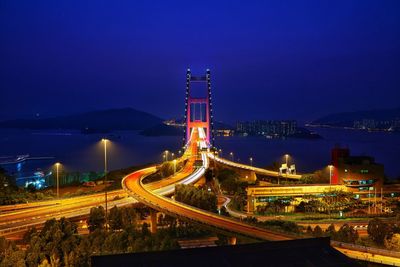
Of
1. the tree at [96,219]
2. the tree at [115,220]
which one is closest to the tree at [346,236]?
the tree at [115,220]

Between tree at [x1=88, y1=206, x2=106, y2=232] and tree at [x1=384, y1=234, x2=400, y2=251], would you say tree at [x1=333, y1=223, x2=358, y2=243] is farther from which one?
tree at [x1=88, y1=206, x2=106, y2=232]

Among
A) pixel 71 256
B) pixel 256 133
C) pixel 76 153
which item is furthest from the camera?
pixel 256 133

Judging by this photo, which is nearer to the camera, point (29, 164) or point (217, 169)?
point (217, 169)

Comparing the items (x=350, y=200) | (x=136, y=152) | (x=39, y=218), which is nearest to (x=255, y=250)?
(x=39, y=218)

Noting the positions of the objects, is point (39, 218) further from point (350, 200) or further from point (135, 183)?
point (350, 200)

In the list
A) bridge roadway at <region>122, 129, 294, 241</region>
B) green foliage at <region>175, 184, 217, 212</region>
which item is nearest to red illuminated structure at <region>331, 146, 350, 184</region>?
green foliage at <region>175, 184, 217, 212</region>

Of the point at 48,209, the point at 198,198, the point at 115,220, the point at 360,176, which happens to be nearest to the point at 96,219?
the point at 115,220

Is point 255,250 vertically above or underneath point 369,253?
above
